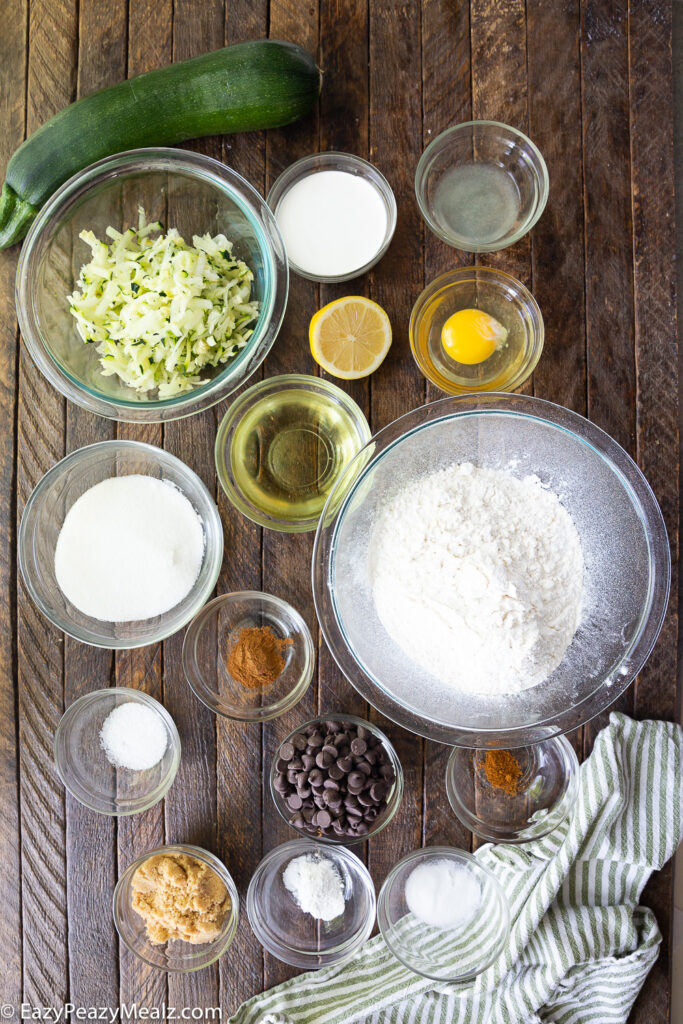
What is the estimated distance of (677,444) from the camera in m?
1.60

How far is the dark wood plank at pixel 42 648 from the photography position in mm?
1616

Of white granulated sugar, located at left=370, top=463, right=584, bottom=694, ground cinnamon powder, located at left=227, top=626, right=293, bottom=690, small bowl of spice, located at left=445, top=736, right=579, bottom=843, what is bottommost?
small bowl of spice, located at left=445, top=736, right=579, bottom=843

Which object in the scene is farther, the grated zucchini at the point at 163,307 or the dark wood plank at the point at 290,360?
the dark wood plank at the point at 290,360

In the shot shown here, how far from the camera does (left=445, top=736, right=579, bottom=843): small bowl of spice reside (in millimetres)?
1571

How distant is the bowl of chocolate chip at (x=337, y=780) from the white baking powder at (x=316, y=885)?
0.07 meters

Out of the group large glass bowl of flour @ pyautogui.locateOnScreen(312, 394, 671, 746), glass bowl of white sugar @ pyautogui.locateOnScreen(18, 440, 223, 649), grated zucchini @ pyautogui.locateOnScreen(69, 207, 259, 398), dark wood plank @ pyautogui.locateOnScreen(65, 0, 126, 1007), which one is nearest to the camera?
large glass bowl of flour @ pyautogui.locateOnScreen(312, 394, 671, 746)

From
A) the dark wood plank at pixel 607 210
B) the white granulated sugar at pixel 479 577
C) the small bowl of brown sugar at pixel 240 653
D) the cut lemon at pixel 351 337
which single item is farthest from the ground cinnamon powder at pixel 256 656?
the dark wood plank at pixel 607 210

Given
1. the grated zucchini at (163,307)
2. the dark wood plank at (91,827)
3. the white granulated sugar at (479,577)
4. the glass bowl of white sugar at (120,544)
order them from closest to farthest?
1. the white granulated sugar at (479,577)
2. the grated zucchini at (163,307)
3. the glass bowl of white sugar at (120,544)
4. the dark wood plank at (91,827)

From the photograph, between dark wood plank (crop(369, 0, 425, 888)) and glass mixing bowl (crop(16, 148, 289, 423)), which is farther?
dark wood plank (crop(369, 0, 425, 888))

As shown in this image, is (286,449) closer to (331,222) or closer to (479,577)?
(331,222)

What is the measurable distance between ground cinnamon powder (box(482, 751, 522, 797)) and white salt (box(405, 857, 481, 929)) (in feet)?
0.65

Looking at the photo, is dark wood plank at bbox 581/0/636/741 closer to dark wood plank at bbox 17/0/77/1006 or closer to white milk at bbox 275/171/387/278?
white milk at bbox 275/171/387/278

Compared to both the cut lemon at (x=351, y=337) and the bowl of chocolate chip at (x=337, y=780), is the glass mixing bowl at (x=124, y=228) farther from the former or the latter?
the bowl of chocolate chip at (x=337, y=780)

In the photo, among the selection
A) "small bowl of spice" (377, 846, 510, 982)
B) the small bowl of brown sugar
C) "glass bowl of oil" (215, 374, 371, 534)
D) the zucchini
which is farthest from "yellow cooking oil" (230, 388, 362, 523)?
"small bowl of spice" (377, 846, 510, 982)
